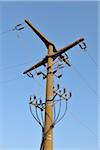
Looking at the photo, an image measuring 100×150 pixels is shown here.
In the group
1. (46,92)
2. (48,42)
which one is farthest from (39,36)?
(46,92)

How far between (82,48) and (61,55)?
1.06 meters

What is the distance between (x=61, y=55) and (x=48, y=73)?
107cm

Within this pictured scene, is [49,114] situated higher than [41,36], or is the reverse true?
[41,36]

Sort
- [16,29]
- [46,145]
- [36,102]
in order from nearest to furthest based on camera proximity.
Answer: [46,145] → [36,102] → [16,29]

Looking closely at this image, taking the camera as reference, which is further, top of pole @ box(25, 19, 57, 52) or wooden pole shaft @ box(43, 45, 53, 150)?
top of pole @ box(25, 19, 57, 52)

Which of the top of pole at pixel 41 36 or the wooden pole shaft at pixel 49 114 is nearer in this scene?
the wooden pole shaft at pixel 49 114

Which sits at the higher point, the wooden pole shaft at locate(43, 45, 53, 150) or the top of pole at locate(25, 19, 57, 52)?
the top of pole at locate(25, 19, 57, 52)

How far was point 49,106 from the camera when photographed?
15133 millimetres

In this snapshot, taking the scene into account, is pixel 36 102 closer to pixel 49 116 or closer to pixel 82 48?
pixel 49 116

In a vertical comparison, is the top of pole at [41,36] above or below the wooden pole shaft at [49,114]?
above

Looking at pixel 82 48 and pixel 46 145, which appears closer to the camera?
pixel 46 145

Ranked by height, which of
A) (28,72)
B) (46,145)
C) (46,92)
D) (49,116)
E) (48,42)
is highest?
(48,42)

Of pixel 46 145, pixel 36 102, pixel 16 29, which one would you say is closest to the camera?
pixel 46 145

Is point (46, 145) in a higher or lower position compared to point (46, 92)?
lower
